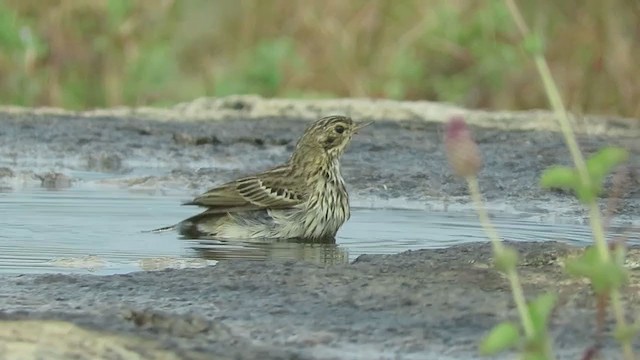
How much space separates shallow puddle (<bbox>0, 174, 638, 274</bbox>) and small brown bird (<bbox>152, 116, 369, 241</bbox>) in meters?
0.14

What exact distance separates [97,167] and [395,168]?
179cm

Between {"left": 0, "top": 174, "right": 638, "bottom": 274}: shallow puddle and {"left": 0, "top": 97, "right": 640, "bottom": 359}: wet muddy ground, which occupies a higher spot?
{"left": 0, "top": 174, "right": 638, "bottom": 274}: shallow puddle

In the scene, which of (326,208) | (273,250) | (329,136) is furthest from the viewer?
(329,136)

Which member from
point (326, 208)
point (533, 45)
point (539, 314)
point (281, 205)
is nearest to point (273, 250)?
point (326, 208)

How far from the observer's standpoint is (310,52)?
16250mm

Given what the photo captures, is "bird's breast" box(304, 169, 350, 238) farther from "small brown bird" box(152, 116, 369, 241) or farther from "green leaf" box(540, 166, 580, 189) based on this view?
"green leaf" box(540, 166, 580, 189)

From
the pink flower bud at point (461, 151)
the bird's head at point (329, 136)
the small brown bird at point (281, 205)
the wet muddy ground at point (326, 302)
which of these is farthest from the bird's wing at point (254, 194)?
the pink flower bud at point (461, 151)

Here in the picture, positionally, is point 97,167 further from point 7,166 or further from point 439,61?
point 439,61

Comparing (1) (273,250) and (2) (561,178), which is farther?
(1) (273,250)

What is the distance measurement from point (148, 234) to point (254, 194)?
114cm

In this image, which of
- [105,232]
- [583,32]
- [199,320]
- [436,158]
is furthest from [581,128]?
Result: [199,320]

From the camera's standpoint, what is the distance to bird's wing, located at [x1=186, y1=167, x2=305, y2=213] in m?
9.05

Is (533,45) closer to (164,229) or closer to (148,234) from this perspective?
(148,234)

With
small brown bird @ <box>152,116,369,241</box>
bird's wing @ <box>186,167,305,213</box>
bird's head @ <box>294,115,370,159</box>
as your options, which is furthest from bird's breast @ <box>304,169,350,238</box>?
bird's head @ <box>294,115,370,159</box>
